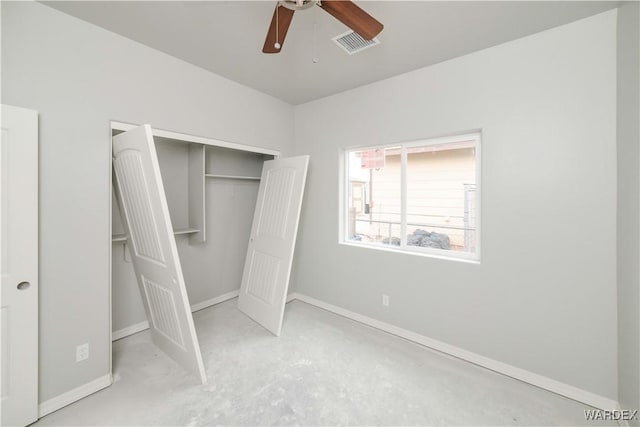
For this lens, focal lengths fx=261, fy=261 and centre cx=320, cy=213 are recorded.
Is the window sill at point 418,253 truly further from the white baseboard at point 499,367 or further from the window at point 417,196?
the white baseboard at point 499,367

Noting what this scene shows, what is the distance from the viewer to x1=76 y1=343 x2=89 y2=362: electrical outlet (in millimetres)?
1858

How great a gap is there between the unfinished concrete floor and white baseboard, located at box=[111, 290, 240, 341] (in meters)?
0.13

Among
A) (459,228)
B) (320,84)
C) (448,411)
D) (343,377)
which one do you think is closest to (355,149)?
(320,84)

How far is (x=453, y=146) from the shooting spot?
2.51m

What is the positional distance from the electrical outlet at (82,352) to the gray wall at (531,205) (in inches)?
101

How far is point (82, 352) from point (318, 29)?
2901 millimetres

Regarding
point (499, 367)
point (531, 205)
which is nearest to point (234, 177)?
point (531, 205)

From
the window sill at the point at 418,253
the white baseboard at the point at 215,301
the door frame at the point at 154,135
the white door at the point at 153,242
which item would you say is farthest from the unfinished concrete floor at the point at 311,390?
the window sill at the point at 418,253

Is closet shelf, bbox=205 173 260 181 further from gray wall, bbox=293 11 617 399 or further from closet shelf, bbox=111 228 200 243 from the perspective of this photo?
gray wall, bbox=293 11 617 399

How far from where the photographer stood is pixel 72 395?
182cm

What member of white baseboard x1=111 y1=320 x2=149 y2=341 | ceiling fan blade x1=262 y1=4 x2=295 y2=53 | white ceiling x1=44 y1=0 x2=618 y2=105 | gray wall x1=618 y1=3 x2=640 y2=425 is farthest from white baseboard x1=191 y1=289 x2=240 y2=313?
gray wall x1=618 y1=3 x2=640 y2=425

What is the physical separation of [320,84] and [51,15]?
7.01 ft

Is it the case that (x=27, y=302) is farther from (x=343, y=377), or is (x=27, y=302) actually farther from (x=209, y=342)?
(x=343, y=377)

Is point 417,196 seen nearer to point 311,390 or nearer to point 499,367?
point 499,367
